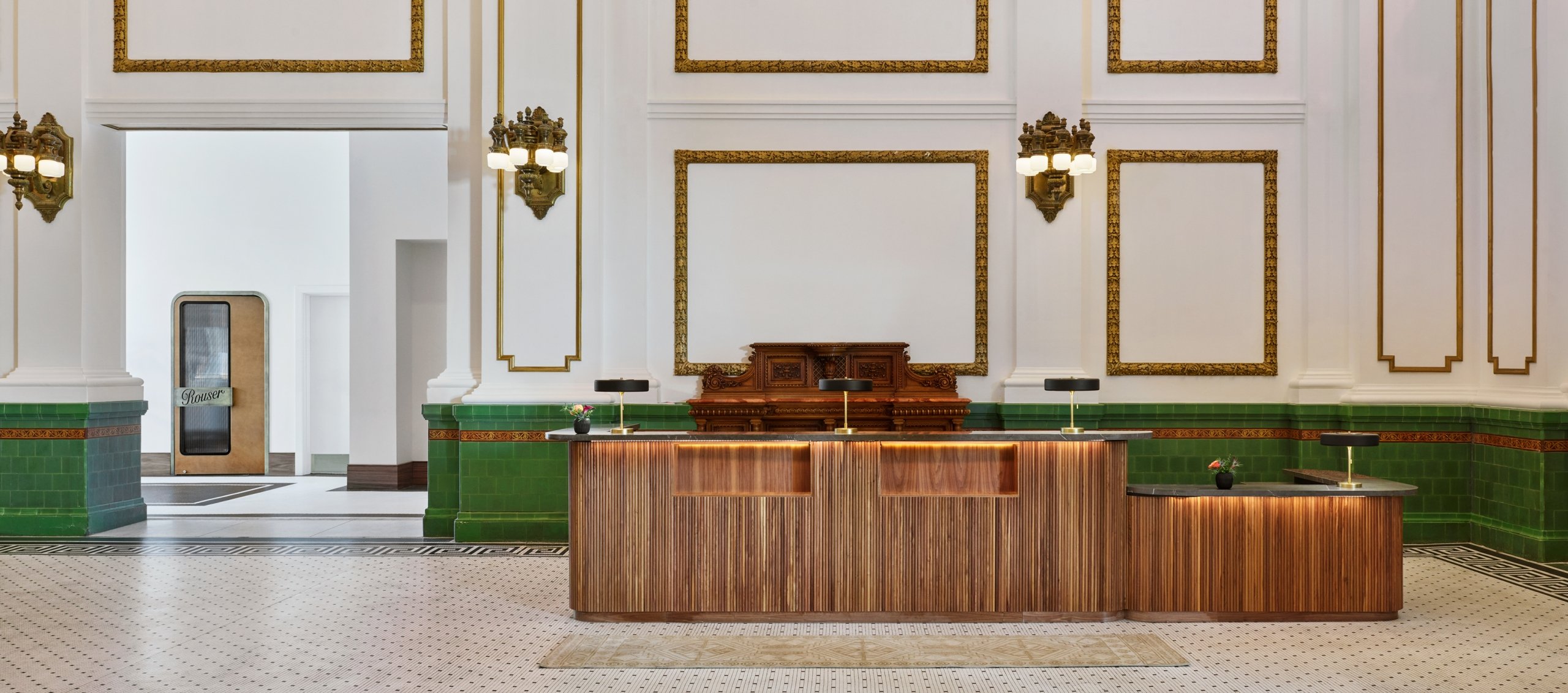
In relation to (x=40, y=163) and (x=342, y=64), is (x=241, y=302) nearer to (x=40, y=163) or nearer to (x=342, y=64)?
(x=40, y=163)

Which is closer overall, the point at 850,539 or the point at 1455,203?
the point at 850,539

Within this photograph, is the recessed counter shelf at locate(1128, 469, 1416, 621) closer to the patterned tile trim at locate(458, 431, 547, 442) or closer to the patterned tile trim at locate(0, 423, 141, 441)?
the patterned tile trim at locate(458, 431, 547, 442)

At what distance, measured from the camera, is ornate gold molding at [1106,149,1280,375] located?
785 centimetres

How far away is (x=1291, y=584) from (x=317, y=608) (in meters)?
5.15

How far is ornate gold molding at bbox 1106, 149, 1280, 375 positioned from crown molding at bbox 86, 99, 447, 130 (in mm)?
5076

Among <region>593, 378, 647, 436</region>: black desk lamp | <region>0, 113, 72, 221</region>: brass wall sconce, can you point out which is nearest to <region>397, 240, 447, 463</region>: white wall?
<region>0, 113, 72, 221</region>: brass wall sconce

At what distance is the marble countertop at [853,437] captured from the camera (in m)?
5.42

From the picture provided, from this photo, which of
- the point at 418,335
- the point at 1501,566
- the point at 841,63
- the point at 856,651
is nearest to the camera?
the point at 856,651

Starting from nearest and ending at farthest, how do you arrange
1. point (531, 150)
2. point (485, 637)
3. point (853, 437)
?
point (485, 637)
point (853, 437)
point (531, 150)

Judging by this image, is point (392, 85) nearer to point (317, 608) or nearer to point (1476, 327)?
point (317, 608)

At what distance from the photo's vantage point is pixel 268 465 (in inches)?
489

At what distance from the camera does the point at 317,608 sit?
5.73 metres

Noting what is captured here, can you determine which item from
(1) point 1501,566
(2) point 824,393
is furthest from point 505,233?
(1) point 1501,566

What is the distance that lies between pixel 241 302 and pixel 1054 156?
9627mm
